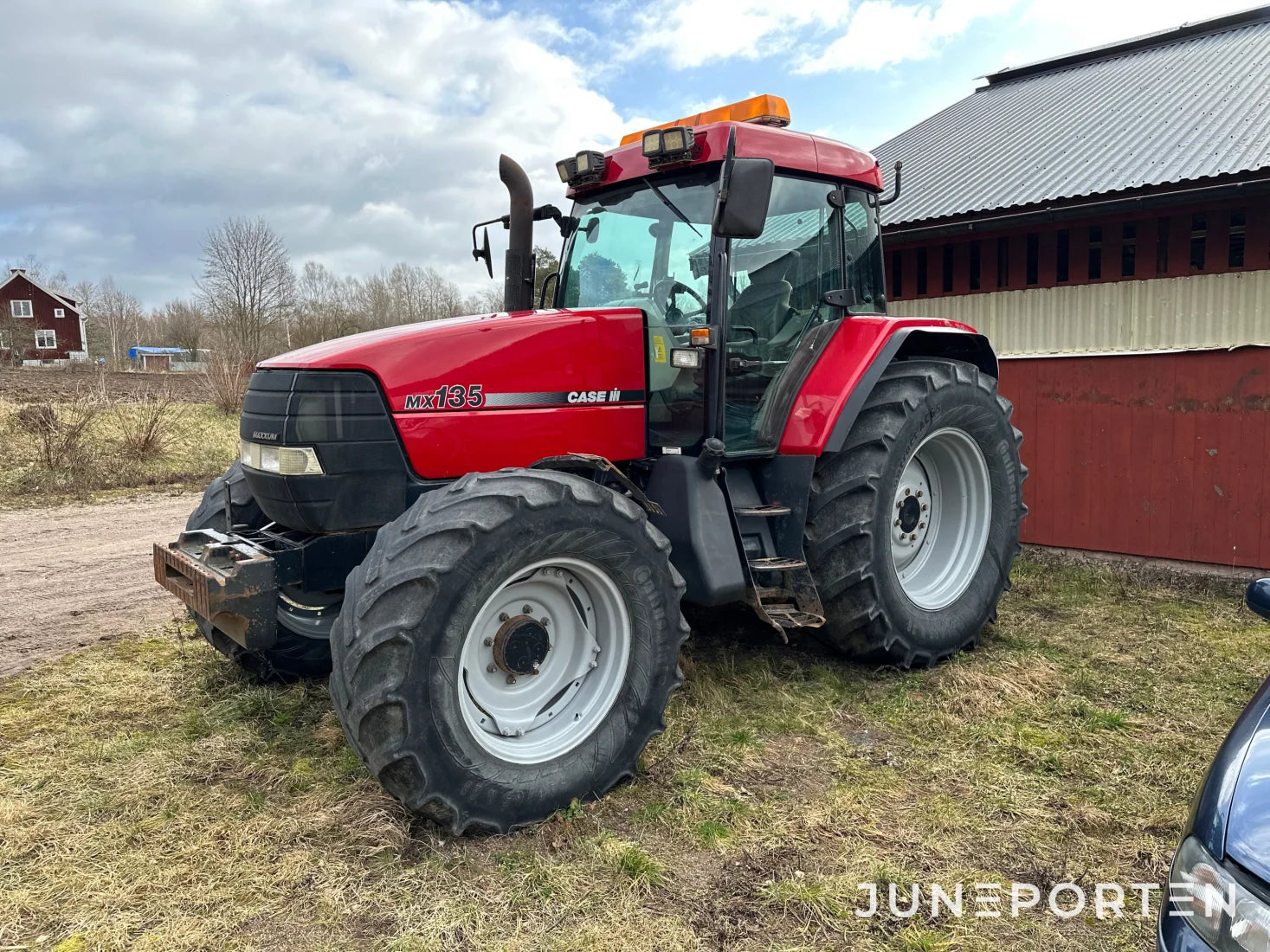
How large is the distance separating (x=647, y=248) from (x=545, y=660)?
6.24 feet

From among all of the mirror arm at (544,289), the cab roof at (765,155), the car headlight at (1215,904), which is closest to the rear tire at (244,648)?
the mirror arm at (544,289)

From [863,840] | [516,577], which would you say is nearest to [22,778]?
[516,577]

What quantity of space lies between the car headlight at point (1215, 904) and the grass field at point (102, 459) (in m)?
10.6

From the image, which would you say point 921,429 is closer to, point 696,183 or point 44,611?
point 696,183

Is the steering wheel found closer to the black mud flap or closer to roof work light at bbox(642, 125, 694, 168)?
roof work light at bbox(642, 125, 694, 168)

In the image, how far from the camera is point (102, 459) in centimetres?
1109

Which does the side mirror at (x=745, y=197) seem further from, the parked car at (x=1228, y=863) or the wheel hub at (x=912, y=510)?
the parked car at (x=1228, y=863)

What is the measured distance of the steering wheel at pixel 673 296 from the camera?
3781 mm

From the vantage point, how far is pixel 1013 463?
15.5 ft

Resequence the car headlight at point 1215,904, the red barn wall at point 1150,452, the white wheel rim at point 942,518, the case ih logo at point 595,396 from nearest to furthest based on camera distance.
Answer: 1. the car headlight at point 1215,904
2. the case ih logo at point 595,396
3. the white wheel rim at point 942,518
4. the red barn wall at point 1150,452

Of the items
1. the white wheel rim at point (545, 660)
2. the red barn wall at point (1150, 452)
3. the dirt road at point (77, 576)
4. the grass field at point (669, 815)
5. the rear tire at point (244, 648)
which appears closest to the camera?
the grass field at point (669, 815)

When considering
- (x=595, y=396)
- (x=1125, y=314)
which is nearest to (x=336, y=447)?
(x=595, y=396)

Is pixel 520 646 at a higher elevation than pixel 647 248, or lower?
lower

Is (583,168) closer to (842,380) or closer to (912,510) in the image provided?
(842,380)
